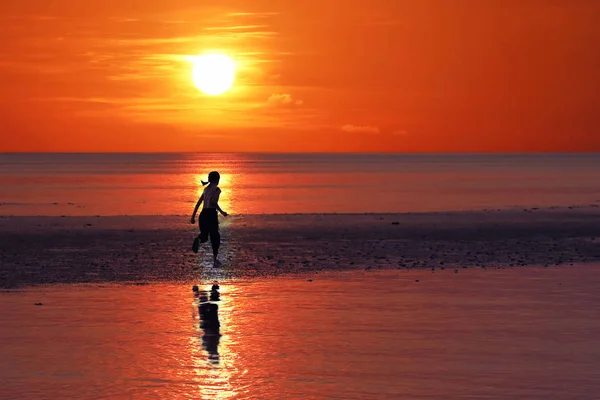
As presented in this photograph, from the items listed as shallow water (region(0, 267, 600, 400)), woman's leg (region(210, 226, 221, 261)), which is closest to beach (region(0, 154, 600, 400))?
shallow water (region(0, 267, 600, 400))

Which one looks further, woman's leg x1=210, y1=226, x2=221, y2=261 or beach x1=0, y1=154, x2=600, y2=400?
woman's leg x1=210, y1=226, x2=221, y2=261

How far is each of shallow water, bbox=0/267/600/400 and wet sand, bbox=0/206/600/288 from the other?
3178 mm

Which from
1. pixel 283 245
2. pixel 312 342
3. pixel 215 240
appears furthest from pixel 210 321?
pixel 283 245

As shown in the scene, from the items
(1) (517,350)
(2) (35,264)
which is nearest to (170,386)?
Result: (1) (517,350)

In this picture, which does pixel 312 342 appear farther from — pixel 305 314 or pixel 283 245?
pixel 283 245

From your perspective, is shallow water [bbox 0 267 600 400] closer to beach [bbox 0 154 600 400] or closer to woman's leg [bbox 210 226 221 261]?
beach [bbox 0 154 600 400]

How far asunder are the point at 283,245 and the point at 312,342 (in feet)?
51.9

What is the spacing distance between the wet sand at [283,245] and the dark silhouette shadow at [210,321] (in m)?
2.68

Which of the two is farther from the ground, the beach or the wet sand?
the wet sand

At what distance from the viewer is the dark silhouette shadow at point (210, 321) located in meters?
12.8

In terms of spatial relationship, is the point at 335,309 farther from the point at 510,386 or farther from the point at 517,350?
the point at 510,386

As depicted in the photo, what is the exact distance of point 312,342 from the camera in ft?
43.9

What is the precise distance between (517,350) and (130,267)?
1243cm

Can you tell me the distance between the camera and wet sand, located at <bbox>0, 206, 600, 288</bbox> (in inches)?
902
